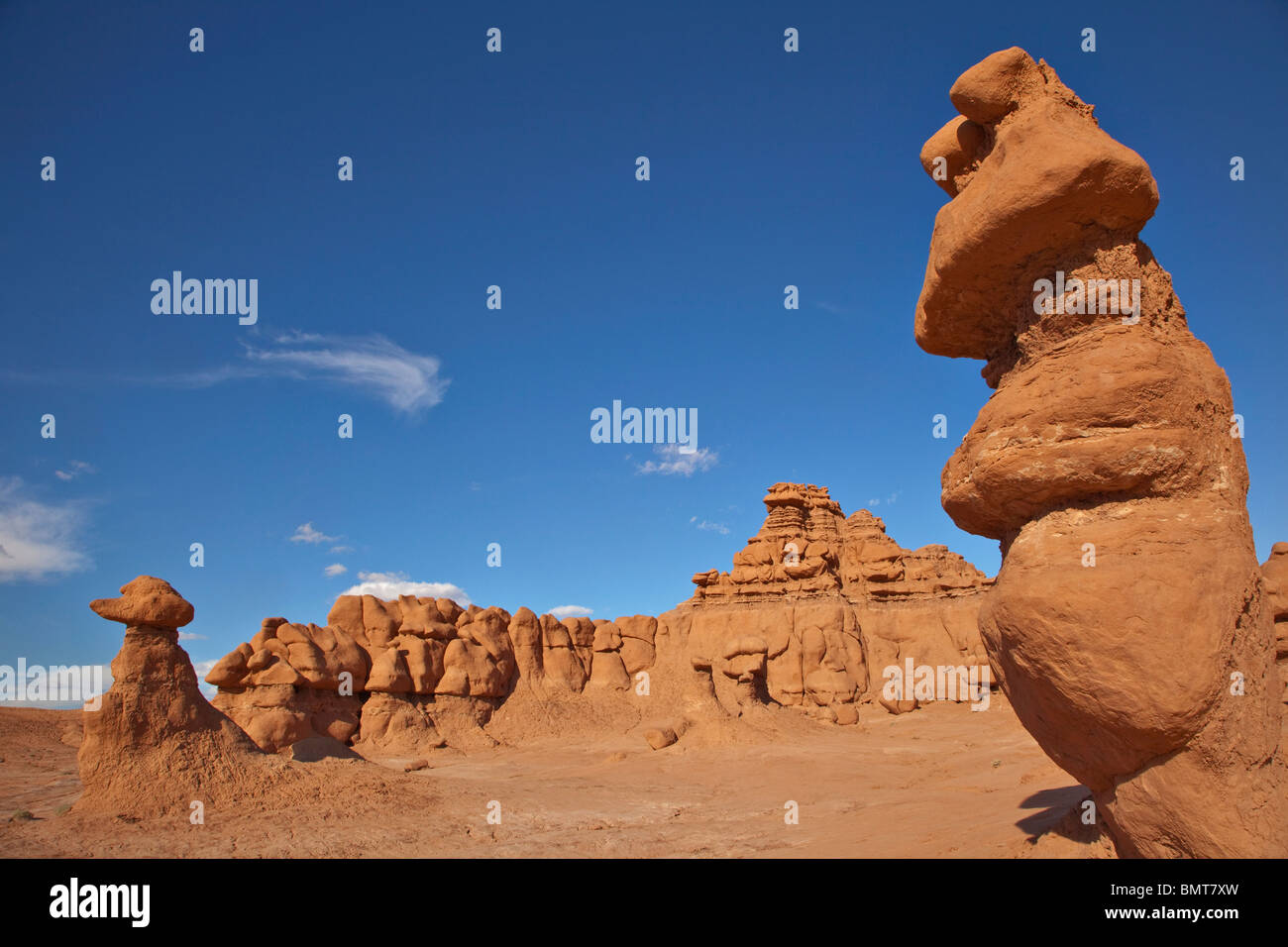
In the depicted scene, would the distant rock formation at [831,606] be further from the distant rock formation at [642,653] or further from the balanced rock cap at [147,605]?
the balanced rock cap at [147,605]

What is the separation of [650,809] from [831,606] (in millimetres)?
Result: 21677

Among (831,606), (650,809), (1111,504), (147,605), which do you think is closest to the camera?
(1111,504)

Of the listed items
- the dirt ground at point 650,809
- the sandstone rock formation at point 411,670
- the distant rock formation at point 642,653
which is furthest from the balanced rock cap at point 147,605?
the sandstone rock formation at point 411,670

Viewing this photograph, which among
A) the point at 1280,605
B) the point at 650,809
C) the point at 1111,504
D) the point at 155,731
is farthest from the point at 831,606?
the point at 1111,504

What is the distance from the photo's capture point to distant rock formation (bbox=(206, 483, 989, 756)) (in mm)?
20688

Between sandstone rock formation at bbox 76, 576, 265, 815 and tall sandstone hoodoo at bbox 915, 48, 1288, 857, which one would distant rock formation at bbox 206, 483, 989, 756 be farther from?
tall sandstone hoodoo at bbox 915, 48, 1288, 857

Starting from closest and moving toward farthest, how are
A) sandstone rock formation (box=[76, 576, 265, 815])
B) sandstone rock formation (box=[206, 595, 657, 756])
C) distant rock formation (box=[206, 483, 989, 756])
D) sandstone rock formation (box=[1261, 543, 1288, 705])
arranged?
1. sandstone rock formation (box=[76, 576, 265, 815])
2. sandstone rock formation (box=[1261, 543, 1288, 705])
3. sandstone rock formation (box=[206, 595, 657, 756])
4. distant rock formation (box=[206, 483, 989, 756])

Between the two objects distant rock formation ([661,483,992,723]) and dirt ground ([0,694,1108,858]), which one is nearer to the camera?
dirt ground ([0,694,1108,858])

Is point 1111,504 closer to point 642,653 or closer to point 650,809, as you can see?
point 650,809

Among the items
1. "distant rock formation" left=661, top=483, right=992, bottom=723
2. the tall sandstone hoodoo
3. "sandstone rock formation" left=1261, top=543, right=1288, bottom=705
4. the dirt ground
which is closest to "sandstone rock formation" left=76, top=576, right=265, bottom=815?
the dirt ground

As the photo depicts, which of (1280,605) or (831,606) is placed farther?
(831,606)

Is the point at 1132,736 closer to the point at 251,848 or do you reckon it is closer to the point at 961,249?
the point at 961,249

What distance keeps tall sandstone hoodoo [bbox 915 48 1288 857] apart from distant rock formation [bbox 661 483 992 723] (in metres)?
22.6

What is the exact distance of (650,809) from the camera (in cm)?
1248
